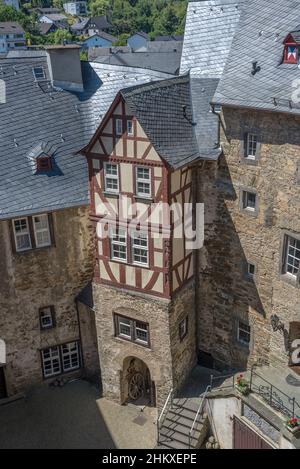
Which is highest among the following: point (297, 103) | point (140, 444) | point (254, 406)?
point (297, 103)

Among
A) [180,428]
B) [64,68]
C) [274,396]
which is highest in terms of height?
[64,68]

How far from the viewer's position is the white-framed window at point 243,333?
23453 millimetres

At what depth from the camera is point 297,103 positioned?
17.8 meters

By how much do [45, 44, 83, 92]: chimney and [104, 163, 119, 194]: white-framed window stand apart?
7.27 metres

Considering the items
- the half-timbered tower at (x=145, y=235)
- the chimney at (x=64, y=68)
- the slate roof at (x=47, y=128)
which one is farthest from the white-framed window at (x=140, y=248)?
the chimney at (x=64, y=68)

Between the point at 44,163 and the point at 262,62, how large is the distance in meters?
10.4

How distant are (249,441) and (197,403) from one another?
3030 millimetres

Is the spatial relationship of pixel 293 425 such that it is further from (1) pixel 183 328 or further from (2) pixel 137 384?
(2) pixel 137 384

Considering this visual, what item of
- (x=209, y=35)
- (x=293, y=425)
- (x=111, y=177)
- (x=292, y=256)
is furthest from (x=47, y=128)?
(x=293, y=425)

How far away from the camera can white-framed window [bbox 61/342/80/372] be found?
26.4 metres

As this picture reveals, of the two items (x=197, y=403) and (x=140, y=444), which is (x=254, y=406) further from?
(x=140, y=444)

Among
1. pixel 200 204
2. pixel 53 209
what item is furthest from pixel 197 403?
pixel 53 209

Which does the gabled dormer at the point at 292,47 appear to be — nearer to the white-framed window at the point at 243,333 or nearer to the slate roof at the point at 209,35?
the slate roof at the point at 209,35

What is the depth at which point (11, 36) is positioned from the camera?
129 metres
